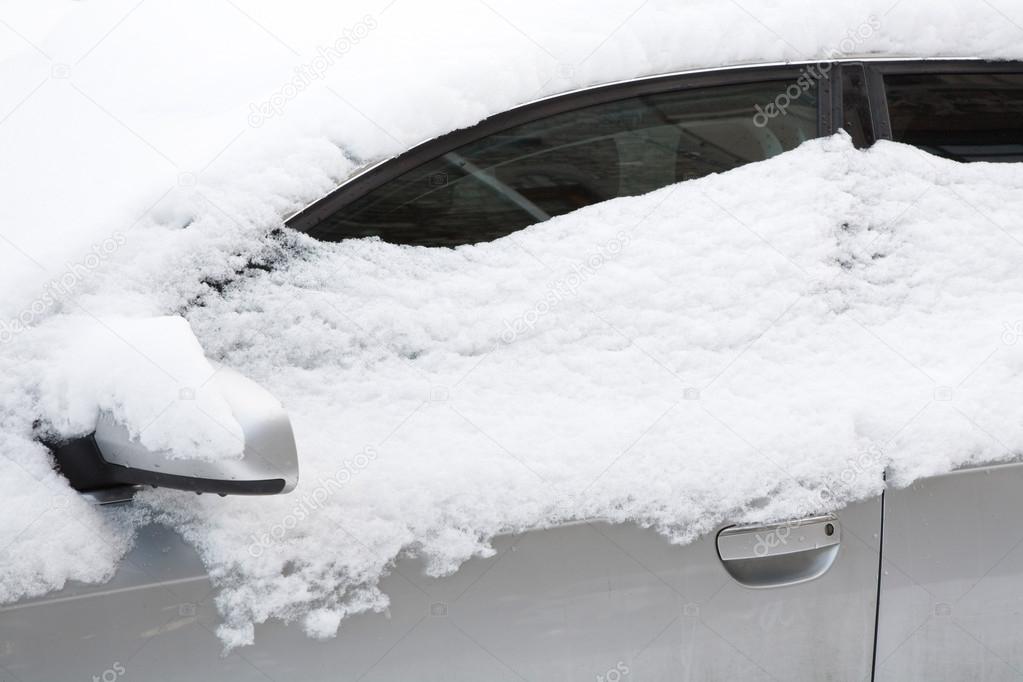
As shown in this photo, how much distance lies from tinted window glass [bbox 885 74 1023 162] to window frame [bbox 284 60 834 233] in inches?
6.0

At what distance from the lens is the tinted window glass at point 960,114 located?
1.68 metres

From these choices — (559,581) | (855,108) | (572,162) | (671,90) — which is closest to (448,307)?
(572,162)

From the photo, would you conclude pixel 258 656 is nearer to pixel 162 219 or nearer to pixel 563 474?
pixel 563 474

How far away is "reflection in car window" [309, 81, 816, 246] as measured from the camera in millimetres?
1478

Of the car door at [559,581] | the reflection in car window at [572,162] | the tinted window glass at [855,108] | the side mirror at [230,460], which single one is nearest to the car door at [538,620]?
the car door at [559,581]

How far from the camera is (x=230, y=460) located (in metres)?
1.17

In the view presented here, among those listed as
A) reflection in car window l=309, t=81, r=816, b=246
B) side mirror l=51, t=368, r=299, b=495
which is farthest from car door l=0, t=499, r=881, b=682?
reflection in car window l=309, t=81, r=816, b=246

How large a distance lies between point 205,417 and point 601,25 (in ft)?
3.10

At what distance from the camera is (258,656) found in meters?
1.29

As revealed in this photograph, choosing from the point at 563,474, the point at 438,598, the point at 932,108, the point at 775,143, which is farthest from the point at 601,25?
the point at 438,598

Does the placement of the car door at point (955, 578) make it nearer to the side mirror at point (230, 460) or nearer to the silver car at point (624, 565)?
the silver car at point (624, 565)

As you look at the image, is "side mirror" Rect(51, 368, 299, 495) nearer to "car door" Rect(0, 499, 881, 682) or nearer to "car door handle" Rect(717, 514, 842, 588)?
"car door" Rect(0, 499, 881, 682)

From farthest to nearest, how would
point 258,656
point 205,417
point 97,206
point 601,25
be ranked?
point 601,25
point 97,206
point 258,656
point 205,417

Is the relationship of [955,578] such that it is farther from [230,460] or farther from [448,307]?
[230,460]
